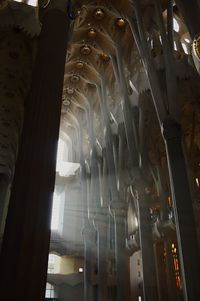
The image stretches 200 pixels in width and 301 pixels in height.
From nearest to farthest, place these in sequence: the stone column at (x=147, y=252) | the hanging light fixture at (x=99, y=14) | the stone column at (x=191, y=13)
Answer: the stone column at (x=191, y=13), the stone column at (x=147, y=252), the hanging light fixture at (x=99, y=14)

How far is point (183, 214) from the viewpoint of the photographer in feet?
26.5

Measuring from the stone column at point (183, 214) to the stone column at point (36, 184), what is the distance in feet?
14.9

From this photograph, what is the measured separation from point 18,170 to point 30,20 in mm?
4125

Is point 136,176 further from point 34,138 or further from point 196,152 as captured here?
point 34,138

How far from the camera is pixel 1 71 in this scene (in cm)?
846

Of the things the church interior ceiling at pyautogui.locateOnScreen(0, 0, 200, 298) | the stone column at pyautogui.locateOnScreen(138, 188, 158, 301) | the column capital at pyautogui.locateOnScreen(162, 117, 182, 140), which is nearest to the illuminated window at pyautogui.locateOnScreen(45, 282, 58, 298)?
the church interior ceiling at pyautogui.locateOnScreen(0, 0, 200, 298)

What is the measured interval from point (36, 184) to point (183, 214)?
16.5ft

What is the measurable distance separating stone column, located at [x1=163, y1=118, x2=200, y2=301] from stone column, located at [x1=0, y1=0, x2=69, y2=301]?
4.54 m

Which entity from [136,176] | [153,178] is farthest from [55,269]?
[136,176]

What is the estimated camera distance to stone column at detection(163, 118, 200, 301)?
7.14 meters

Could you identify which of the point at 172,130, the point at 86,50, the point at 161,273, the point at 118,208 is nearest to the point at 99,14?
the point at 86,50

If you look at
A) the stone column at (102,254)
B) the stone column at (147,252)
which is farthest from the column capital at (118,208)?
the stone column at (102,254)

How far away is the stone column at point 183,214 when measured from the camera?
23.4 feet

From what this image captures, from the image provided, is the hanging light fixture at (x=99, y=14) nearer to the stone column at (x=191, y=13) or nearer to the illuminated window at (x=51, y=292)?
the stone column at (x=191, y=13)
